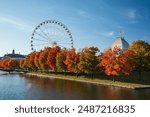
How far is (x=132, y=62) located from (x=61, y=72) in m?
48.0

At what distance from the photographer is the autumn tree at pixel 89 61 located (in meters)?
85.4

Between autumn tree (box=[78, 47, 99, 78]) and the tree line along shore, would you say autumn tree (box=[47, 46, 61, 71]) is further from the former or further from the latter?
autumn tree (box=[78, 47, 99, 78])

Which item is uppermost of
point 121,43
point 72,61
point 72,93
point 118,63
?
point 121,43

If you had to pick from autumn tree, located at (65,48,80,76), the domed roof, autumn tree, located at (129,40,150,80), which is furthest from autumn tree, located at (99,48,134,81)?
the domed roof

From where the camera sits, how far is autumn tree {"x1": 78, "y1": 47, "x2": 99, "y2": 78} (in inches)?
3361

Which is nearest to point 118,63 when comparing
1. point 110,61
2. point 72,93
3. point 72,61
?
point 110,61

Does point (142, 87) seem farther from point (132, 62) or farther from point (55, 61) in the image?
point (55, 61)

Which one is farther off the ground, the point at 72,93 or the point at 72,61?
the point at 72,61

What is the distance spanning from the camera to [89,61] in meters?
85.6

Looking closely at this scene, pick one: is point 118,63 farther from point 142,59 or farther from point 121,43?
point 121,43

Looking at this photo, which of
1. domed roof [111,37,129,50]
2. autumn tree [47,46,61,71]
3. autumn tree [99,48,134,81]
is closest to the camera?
autumn tree [99,48,134,81]

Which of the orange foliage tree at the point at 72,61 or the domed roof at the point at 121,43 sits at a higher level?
the domed roof at the point at 121,43

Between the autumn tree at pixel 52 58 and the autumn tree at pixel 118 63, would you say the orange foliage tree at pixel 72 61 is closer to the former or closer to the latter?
the autumn tree at pixel 52 58

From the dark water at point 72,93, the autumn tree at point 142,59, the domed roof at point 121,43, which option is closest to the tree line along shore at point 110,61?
the autumn tree at point 142,59
